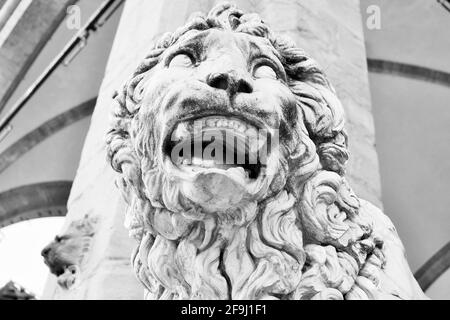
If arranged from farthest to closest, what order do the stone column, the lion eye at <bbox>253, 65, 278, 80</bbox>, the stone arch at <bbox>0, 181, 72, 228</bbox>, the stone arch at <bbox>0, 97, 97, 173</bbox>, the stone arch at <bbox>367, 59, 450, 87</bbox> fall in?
the stone arch at <bbox>0, 181, 72, 228</bbox>
the stone arch at <bbox>0, 97, 97, 173</bbox>
the stone arch at <bbox>367, 59, 450, 87</bbox>
the stone column
the lion eye at <bbox>253, 65, 278, 80</bbox>

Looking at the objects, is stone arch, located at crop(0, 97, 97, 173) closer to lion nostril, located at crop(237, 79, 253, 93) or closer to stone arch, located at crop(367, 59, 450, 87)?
stone arch, located at crop(367, 59, 450, 87)

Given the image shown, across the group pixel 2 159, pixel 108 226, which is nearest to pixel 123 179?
pixel 108 226

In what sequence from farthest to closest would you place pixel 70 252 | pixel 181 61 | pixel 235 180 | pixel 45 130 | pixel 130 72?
pixel 45 130, pixel 130 72, pixel 70 252, pixel 181 61, pixel 235 180

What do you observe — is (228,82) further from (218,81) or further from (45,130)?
(45,130)

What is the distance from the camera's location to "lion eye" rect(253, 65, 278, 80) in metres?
1.04

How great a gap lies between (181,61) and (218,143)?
0.20m

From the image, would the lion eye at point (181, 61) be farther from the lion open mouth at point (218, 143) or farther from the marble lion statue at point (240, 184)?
the lion open mouth at point (218, 143)

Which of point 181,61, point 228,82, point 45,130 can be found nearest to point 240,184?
point 228,82

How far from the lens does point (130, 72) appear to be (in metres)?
2.13

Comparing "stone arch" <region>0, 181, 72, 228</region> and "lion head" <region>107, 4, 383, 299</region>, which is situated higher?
"stone arch" <region>0, 181, 72, 228</region>

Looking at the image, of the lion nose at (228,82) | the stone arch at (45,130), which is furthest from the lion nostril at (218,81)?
the stone arch at (45,130)

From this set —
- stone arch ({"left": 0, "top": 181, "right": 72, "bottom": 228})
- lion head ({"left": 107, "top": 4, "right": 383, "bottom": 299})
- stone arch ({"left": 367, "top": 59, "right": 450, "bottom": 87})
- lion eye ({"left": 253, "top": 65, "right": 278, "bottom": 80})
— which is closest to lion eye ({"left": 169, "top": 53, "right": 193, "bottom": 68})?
lion head ({"left": 107, "top": 4, "right": 383, "bottom": 299})

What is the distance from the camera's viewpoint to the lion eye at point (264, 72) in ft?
3.42
